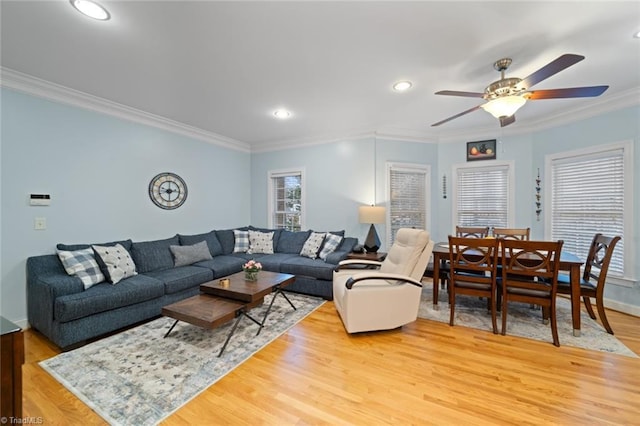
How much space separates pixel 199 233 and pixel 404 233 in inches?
A: 140

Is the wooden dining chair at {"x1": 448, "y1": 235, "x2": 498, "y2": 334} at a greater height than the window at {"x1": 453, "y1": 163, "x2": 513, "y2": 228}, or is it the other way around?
the window at {"x1": 453, "y1": 163, "x2": 513, "y2": 228}

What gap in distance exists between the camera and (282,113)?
3.81 m

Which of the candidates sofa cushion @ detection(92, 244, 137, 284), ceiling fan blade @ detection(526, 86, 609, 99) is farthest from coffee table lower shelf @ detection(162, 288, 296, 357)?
ceiling fan blade @ detection(526, 86, 609, 99)

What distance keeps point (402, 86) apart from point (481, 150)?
253 cm

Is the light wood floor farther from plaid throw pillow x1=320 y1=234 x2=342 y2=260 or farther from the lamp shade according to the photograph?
the lamp shade

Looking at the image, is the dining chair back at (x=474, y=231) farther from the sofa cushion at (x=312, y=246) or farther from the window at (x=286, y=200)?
the window at (x=286, y=200)

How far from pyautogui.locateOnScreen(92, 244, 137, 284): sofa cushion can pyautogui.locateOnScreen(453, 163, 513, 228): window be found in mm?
5127

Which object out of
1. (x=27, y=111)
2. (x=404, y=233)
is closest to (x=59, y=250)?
(x=27, y=111)

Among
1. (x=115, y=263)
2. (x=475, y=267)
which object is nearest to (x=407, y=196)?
(x=475, y=267)

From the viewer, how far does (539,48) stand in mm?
2277

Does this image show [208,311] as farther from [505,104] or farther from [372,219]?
[505,104]

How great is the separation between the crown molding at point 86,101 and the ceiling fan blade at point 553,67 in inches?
180

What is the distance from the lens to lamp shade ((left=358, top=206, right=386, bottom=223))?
166 inches

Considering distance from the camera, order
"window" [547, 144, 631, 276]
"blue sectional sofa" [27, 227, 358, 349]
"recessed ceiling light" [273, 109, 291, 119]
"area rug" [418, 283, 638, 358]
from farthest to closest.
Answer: "recessed ceiling light" [273, 109, 291, 119] → "window" [547, 144, 631, 276] → "area rug" [418, 283, 638, 358] → "blue sectional sofa" [27, 227, 358, 349]
